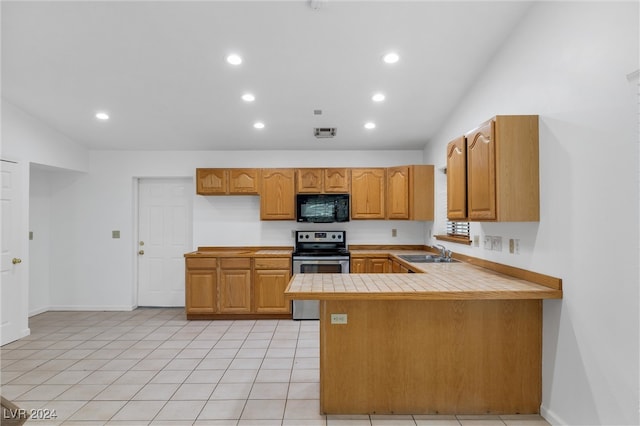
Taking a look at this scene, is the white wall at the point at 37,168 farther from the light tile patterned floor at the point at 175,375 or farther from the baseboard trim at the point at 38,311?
the light tile patterned floor at the point at 175,375

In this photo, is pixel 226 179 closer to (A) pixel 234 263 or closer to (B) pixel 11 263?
(A) pixel 234 263

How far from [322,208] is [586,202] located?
3290mm

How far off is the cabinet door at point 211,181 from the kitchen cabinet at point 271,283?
1.22 metres

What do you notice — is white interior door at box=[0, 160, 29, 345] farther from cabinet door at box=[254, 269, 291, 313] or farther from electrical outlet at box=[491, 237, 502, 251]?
electrical outlet at box=[491, 237, 502, 251]

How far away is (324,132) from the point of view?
4.42m

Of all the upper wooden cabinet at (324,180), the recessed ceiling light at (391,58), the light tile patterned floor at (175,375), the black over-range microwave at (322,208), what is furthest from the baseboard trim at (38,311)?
the recessed ceiling light at (391,58)

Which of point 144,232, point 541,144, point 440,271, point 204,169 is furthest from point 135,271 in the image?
point 541,144

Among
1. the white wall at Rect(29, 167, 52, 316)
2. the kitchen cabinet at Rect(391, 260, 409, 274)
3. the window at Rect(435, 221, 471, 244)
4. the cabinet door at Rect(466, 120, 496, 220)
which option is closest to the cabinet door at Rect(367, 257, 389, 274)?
the kitchen cabinet at Rect(391, 260, 409, 274)

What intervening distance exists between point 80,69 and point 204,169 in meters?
1.95

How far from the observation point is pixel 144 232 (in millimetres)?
5250

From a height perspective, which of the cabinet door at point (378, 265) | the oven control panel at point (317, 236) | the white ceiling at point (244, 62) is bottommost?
the cabinet door at point (378, 265)

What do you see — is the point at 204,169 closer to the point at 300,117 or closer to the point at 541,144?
the point at 300,117

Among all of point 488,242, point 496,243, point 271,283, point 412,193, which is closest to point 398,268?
point 412,193

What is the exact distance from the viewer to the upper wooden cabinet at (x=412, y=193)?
183 inches
